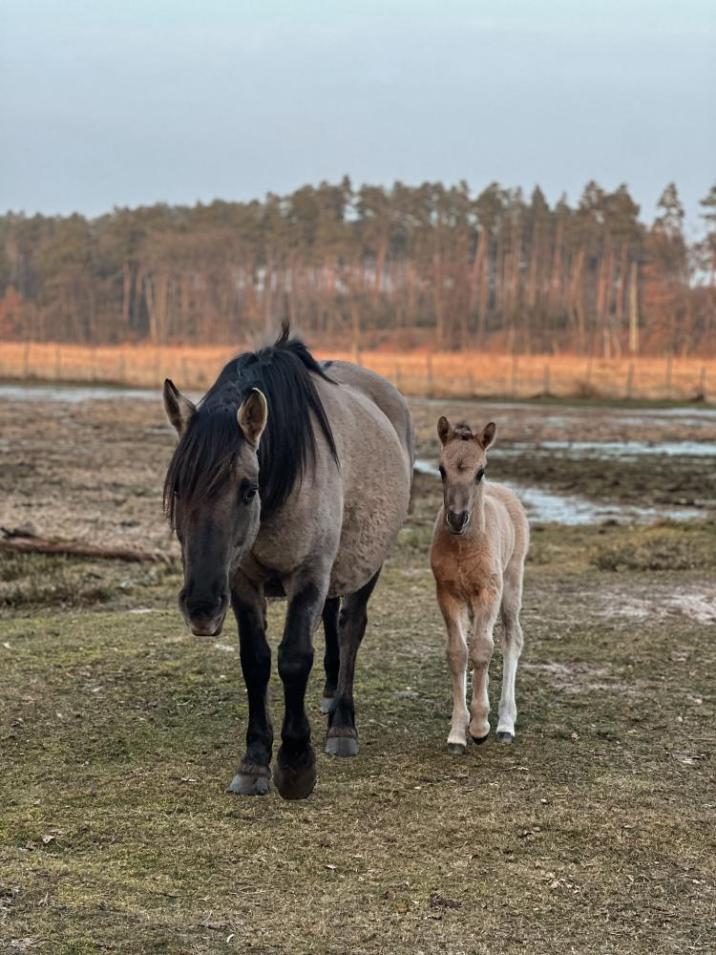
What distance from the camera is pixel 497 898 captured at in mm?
4301

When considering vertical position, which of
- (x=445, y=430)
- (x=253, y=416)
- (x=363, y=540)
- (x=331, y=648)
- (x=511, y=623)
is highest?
(x=253, y=416)

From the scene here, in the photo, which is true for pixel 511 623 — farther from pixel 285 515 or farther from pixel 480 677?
pixel 285 515

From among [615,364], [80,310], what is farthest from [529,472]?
[80,310]

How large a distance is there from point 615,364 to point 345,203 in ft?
146

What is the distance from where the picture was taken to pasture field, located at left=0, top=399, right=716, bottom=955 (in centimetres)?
410

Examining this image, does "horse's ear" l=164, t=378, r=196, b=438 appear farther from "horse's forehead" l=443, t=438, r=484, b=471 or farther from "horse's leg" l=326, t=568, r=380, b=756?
"horse's leg" l=326, t=568, r=380, b=756

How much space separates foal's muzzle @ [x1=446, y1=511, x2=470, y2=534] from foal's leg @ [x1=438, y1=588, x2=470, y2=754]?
0.48 metres

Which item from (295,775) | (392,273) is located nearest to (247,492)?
(295,775)

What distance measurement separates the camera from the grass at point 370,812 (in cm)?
408

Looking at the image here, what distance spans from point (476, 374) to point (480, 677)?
52872mm

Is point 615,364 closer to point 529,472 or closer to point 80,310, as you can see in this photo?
point 529,472

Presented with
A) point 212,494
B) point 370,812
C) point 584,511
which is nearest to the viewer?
point 212,494

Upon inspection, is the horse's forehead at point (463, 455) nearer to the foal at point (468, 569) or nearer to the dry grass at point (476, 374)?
the foal at point (468, 569)

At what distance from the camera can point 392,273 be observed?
107 meters
